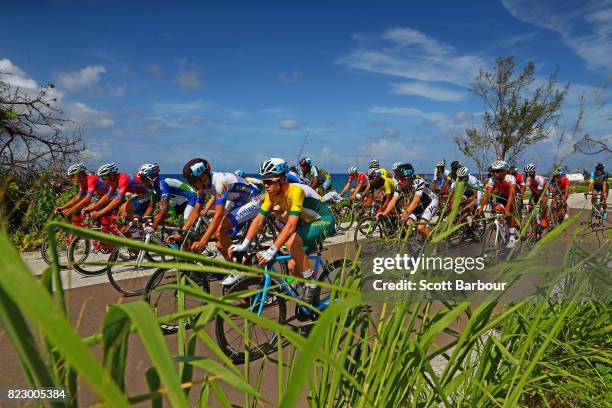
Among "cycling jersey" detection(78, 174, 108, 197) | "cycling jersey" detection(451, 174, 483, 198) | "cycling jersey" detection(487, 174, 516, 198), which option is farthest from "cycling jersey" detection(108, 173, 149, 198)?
"cycling jersey" detection(487, 174, 516, 198)

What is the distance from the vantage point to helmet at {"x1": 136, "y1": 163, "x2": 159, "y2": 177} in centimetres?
838

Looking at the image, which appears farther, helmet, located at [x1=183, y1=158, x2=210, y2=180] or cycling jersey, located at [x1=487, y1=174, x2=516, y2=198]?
cycling jersey, located at [x1=487, y1=174, x2=516, y2=198]

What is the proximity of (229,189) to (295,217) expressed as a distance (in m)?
2.64

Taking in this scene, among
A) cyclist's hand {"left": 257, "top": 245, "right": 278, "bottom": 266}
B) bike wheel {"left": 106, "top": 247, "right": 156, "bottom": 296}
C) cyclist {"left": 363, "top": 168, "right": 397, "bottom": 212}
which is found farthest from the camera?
cyclist {"left": 363, "top": 168, "right": 397, "bottom": 212}

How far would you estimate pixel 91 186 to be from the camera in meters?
9.38

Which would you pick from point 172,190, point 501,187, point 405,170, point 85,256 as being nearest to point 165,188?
point 172,190

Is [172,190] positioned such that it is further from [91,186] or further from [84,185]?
[84,185]

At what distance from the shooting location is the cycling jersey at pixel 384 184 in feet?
34.3

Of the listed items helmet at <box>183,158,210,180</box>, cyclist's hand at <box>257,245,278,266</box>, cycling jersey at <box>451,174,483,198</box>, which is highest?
helmet at <box>183,158,210,180</box>

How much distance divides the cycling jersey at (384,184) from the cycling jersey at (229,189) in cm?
388

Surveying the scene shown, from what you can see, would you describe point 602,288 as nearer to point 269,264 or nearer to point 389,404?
point 389,404

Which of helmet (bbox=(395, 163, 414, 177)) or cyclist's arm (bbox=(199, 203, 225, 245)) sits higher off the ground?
helmet (bbox=(395, 163, 414, 177))

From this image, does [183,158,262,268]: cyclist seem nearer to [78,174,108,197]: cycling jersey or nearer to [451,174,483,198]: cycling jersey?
[451,174,483,198]: cycling jersey

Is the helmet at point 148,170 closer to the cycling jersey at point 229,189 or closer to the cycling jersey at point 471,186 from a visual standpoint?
the cycling jersey at point 229,189
